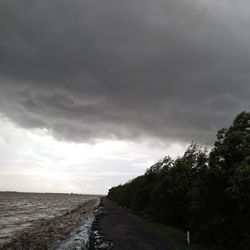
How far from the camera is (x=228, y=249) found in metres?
28.4

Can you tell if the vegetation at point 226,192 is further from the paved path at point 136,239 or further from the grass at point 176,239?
the paved path at point 136,239

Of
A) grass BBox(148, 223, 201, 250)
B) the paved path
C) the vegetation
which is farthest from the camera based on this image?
grass BBox(148, 223, 201, 250)

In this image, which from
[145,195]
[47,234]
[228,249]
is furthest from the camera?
[145,195]

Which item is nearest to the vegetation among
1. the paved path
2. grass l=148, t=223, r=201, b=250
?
grass l=148, t=223, r=201, b=250

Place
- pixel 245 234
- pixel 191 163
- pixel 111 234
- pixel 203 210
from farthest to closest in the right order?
pixel 191 163 → pixel 111 234 → pixel 203 210 → pixel 245 234

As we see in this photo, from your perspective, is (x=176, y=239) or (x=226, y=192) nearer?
(x=226, y=192)

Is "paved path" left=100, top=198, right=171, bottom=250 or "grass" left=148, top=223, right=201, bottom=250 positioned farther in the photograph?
"grass" left=148, top=223, right=201, bottom=250

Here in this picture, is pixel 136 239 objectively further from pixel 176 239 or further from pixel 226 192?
pixel 226 192

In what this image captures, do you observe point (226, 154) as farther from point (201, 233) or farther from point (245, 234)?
point (201, 233)

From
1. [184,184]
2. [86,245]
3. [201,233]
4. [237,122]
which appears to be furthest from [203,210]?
[184,184]

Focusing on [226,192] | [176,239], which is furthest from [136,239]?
[226,192]

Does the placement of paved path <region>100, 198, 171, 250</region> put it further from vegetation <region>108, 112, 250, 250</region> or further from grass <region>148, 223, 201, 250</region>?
vegetation <region>108, 112, 250, 250</region>

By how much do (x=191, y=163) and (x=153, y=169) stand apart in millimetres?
20756

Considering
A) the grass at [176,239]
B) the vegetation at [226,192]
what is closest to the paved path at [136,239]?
the grass at [176,239]
